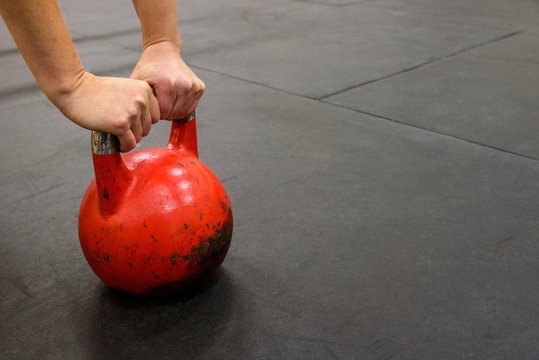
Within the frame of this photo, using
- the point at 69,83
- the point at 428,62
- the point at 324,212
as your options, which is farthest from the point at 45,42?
the point at 428,62

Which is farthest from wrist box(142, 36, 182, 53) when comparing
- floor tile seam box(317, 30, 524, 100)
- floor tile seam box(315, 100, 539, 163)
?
floor tile seam box(317, 30, 524, 100)

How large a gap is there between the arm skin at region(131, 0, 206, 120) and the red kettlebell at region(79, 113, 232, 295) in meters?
0.14

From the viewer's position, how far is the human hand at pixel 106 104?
3.67 feet

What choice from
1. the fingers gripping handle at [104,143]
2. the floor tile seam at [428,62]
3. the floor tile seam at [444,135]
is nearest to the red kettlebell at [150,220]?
the fingers gripping handle at [104,143]

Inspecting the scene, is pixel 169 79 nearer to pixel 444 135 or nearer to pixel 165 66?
pixel 165 66

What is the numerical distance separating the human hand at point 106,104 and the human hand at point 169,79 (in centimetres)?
9

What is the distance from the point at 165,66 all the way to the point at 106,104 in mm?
201

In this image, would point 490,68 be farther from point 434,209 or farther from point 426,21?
point 434,209

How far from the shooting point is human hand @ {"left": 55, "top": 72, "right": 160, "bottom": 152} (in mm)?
1118

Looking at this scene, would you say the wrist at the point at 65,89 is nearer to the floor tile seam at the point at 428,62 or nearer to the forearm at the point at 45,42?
the forearm at the point at 45,42

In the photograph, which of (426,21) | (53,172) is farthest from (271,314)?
(426,21)

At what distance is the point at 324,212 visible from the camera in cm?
185

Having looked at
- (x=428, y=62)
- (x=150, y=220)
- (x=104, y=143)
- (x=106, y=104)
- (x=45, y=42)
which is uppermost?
(x=45, y=42)

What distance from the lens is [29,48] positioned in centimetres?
106
